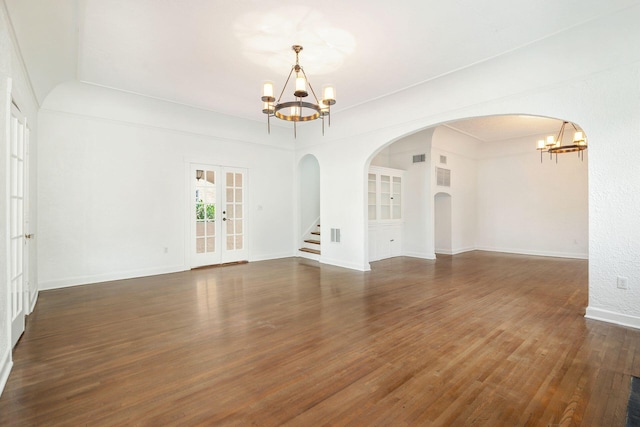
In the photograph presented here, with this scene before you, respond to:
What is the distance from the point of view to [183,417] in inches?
78.3

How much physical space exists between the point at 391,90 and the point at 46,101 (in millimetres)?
5731

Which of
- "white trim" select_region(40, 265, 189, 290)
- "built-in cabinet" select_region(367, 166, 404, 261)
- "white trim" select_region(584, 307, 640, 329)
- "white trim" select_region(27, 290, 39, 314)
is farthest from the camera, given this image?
"built-in cabinet" select_region(367, 166, 404, 261)

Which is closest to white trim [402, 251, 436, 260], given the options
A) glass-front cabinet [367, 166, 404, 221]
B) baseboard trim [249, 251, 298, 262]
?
glass-front cabinet [367, 166, 404, 221]

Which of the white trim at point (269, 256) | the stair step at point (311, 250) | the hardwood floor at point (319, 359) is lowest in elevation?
the hardwood floor at point (319, 359)

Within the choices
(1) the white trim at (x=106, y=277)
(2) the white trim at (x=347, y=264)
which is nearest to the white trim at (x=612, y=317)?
(2) the white trim at (x=347, y=264)

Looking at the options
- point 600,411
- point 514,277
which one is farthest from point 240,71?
point 514,277

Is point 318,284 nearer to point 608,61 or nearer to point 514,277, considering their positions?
point 514,277

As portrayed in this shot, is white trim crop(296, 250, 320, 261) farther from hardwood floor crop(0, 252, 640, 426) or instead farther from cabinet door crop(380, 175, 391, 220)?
hardwood floor crop(0, 252, 640, 426)

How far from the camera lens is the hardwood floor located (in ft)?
6.73

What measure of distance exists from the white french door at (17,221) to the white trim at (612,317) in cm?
629

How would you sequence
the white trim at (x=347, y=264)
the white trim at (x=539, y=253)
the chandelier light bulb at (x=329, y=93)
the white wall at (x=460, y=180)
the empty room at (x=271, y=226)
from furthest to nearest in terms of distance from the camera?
the white wall at (x=460, y=180) → the white trim at (x=539, y=253) → the white trim at (x=347, y=264) → the chandelier light bulb at (x=329, y=93) → the empty room at (x=271, y=226)

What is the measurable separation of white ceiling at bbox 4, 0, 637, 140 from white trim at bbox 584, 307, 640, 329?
3.35 m

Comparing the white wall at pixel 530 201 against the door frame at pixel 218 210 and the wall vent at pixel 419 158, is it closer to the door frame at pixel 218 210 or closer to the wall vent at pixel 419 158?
the wall vent at pixel 419 158

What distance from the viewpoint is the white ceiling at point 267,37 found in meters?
3.18
